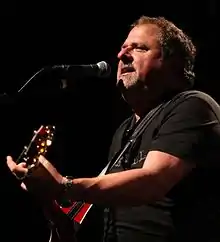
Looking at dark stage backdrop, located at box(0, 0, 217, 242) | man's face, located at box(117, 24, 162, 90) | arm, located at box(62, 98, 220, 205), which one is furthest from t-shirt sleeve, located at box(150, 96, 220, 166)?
dark stage backdrop, located at box(0, 0, 217, 242)

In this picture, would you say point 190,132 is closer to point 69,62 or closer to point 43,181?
point 43,181

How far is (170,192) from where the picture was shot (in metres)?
1.51

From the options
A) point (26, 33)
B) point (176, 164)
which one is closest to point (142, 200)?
point (176, 164)

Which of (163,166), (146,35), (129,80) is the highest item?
(146,35)

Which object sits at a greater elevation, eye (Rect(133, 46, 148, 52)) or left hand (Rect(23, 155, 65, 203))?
eye (Rect(133, 46, 148, 52))

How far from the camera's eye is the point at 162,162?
1381mm

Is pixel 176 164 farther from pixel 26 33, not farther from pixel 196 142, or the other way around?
pixel 26 33

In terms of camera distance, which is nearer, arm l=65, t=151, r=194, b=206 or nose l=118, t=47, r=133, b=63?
arm l=65, t=151, r=194, b=206

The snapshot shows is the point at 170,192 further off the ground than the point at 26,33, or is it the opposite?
→ the point at 26,33

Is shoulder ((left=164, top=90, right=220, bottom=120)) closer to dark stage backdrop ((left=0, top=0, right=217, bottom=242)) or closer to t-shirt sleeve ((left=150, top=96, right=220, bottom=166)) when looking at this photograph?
Answer: t-shirt sleeve ((left=150, top=96, right=220, bottom=166))

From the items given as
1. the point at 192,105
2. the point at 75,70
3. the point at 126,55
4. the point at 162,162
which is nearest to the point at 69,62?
the point at 126,55

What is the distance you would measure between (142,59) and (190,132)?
0.43 m

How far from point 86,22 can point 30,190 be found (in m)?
2.21

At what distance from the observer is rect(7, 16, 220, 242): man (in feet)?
4.41
